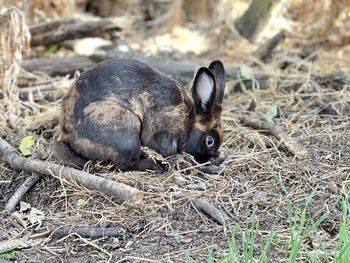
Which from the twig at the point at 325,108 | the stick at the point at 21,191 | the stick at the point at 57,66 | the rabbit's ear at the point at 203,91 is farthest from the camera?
the stick at the point at 57,66

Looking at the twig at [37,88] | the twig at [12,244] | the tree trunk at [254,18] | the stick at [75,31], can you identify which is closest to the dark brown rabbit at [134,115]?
the twig at [12,244]

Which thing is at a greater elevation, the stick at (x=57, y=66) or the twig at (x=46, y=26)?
the twig at (x=46, y=26)

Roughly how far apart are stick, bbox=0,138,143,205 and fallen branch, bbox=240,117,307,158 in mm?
1496

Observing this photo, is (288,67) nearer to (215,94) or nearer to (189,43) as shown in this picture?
(189,43)

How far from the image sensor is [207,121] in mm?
5512

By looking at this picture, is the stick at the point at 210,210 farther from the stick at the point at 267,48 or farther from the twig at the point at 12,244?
the stick at the point at 267,48

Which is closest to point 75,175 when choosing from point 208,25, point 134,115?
point 134,115

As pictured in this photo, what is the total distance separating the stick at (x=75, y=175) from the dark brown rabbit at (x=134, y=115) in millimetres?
204

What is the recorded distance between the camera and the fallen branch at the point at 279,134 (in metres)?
5.40

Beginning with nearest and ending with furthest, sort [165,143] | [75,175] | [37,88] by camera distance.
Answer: [75,175]
[165,143]
[37,88]

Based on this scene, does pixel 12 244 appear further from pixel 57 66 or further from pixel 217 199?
pixel 57 66

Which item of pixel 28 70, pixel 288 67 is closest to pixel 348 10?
pixel 288 67

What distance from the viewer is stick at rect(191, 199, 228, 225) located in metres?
4.40

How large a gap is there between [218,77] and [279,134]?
0.74m
